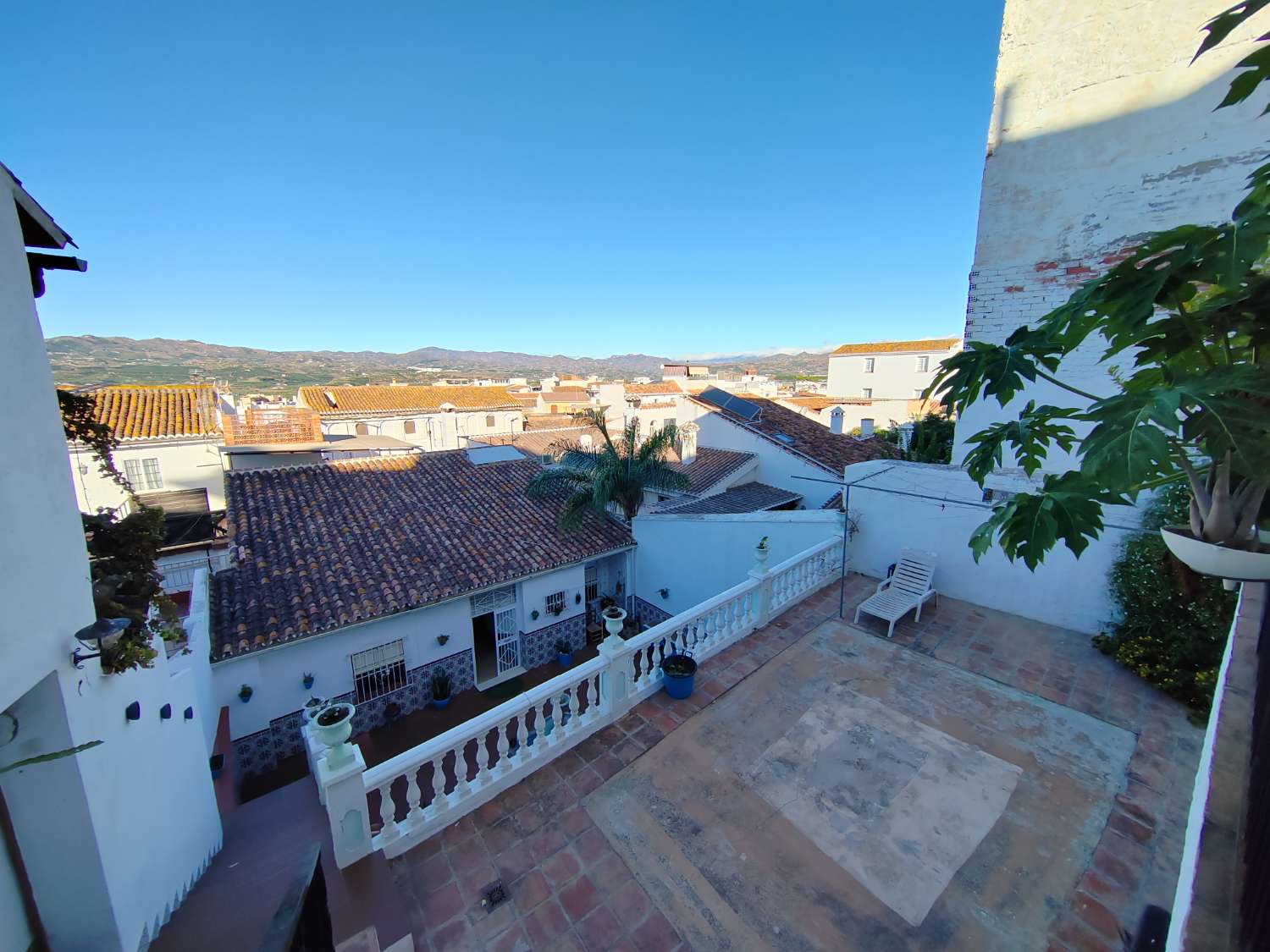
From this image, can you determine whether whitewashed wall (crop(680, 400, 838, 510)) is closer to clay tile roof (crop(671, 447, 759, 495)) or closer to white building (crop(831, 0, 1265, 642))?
clay tile roof (crop(671, 447, 759, 495))

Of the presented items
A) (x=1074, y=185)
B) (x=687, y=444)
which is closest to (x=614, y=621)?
(x=1074, y=185)

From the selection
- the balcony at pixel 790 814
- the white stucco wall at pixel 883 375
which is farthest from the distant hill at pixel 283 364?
the white stucco wall at pixel 883 375

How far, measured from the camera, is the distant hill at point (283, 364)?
29312mm

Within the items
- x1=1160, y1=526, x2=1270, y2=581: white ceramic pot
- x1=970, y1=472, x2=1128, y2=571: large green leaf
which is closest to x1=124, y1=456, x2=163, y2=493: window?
x1=970, y1=472, x2=1128, y2=571: large green leaf

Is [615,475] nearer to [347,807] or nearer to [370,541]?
[370,541]

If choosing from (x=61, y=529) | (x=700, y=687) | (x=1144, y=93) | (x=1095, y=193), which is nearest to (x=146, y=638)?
(x=61, y=529)

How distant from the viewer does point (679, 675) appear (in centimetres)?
582

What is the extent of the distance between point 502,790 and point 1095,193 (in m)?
10.7

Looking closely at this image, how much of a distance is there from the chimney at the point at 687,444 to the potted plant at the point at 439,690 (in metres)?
10.6

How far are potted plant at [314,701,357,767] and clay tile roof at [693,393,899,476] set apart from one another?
1482 centimetres

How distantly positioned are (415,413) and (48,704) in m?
33.2

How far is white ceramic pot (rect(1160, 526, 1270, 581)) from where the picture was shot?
6.31 ft

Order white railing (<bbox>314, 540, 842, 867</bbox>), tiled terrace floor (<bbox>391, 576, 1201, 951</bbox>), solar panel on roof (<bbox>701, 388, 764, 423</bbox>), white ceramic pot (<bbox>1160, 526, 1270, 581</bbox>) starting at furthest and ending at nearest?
solar panel on roof (<bbox>701, 388, 764, 423</bbox>) < white railing (<bbox>314, 540, 842, 867</bbox>) < tiled terrace floor (<bbox>391, 576, 1201, 951</bbox>) < white ceramic pot (<bbox>1160, 526, 1270, 581</bbox>)

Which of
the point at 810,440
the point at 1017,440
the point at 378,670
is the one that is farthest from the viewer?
the point at 810,440
